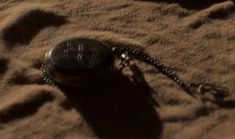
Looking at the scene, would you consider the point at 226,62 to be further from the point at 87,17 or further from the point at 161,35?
the point at 87,17

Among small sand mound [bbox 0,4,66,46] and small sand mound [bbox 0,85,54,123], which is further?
small sand mound [bbox 0,4,66,46]

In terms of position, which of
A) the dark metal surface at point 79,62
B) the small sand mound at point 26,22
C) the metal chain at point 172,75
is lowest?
the metal chain at point 172,75

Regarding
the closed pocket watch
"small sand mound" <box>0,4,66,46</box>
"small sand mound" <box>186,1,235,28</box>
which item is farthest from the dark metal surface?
"small sand mound" <box>186,1,235,28</box>

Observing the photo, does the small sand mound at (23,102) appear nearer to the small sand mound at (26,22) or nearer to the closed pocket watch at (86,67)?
the closed pocket watch at (86,67)

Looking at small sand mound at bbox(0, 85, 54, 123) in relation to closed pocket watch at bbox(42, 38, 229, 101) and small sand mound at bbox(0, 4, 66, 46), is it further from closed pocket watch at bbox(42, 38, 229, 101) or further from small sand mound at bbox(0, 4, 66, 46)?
small sand mound at bbox(0, 4, 66, 46)

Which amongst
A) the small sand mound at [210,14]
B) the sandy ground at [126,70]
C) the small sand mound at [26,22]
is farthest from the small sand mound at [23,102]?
the small sand mound at [210,14]

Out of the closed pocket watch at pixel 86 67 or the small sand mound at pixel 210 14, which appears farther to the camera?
the small sand mound at pixel 210 14

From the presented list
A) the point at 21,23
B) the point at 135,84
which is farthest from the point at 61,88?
the point at 21,23
